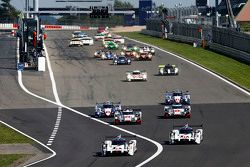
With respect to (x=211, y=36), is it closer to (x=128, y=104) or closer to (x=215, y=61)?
(x=215, y=61)

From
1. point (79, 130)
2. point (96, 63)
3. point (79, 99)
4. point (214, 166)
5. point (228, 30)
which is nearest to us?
point (214, 166)

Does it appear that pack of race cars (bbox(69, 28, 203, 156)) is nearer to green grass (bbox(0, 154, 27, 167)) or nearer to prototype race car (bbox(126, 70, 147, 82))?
prototype race car (bbox(126, 70, 147, 82))

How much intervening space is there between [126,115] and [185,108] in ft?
18.0

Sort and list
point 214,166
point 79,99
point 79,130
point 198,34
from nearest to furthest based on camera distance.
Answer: point 214,166, point 79,130, point 79,99, point 198,34

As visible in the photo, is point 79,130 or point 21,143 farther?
point 79,130

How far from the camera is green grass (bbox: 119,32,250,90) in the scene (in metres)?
102

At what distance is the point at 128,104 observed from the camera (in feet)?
274

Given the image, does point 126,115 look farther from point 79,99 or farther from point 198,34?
point 198,34

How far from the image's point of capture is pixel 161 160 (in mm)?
53344

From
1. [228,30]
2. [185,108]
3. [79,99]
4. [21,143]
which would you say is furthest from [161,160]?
[228,30]

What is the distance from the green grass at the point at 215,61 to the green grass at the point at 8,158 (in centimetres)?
4004

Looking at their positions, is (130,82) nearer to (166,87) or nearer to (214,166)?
(166,87)

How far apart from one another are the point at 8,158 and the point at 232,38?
73.7 meters

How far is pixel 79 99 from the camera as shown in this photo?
87.9 meters
